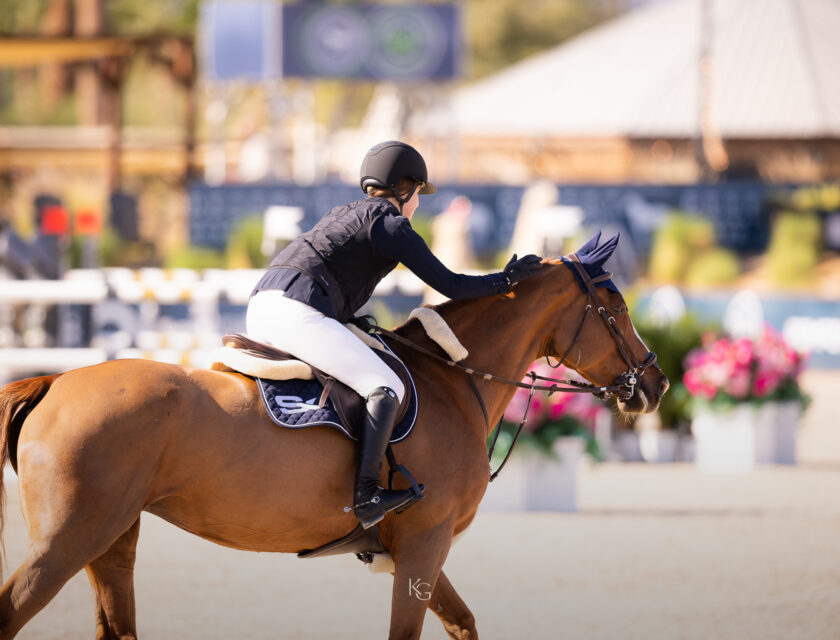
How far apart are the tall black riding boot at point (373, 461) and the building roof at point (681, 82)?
29.7 metres

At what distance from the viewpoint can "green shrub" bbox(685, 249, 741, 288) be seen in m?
24.4

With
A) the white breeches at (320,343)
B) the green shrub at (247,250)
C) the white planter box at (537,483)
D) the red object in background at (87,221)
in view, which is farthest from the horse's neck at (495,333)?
the green shrub at (247,250)

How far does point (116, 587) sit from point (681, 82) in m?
34.9

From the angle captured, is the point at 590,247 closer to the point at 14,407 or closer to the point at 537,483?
the point at 14,407

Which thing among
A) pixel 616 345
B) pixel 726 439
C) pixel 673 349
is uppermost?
pixel 616 345

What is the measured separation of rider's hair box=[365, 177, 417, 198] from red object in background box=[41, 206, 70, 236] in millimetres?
8524

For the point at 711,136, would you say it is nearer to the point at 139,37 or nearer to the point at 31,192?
the point at 139,37

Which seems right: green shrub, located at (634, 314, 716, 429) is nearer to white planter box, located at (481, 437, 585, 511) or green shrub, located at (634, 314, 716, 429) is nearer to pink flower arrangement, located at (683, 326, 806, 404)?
pink flower arrangement, located at (683, 326, 806, 404)

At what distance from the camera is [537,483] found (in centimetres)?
998

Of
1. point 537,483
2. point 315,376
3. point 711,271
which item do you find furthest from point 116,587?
point 711,271

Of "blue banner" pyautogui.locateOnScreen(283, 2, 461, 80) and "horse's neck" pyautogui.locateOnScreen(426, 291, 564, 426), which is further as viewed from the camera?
"blue banner" pyautogui.locateOnScreen(283, 2, 461, 80)

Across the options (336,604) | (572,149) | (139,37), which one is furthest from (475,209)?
(336,604)

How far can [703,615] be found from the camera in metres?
6.75

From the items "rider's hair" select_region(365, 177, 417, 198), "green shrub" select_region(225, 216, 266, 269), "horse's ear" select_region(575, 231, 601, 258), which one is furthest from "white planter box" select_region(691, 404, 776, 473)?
"green shrub" select_region(225, 216, 266, 269)
